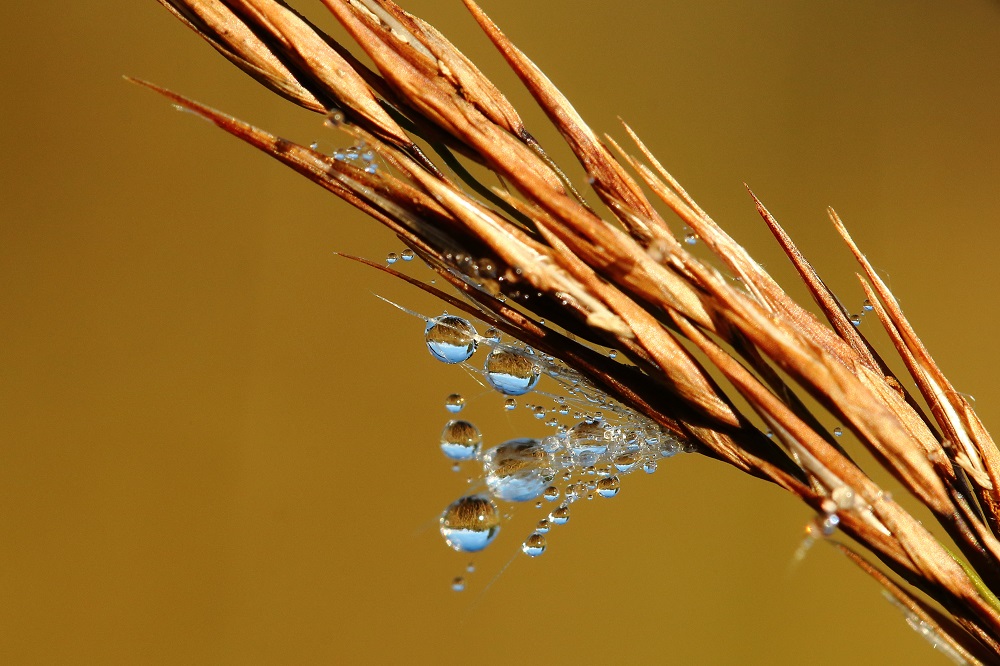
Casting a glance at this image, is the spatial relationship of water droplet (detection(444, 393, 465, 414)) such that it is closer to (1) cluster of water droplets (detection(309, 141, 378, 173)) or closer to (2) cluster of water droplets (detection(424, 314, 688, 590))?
(2) cluster of water droplets (detection(424, 314, 688, 590))

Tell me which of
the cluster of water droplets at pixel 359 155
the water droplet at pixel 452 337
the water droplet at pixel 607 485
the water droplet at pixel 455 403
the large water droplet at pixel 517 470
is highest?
the cluster of water droplets at pixel 359 155

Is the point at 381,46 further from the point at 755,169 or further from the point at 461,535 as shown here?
the point at 755,169

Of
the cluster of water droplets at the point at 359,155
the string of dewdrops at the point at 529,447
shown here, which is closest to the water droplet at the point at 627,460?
the string of dewdrops at the point at 529,447

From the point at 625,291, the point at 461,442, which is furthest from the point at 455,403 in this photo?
the point at 625,291

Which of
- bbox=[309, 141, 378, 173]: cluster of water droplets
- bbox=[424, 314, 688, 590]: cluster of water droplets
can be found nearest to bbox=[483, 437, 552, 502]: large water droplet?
bbox=[424, 314, 688, 590]: cluster of water droplets

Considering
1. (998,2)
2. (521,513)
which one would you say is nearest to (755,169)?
(998,2)

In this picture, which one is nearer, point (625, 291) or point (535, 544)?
point (625, 291)

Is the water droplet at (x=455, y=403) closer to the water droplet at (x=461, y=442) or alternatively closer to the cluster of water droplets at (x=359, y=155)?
the water droplet at (x=461, y=442)

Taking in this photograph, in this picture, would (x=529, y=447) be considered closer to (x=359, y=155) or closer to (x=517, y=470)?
(x=517, y=470)
